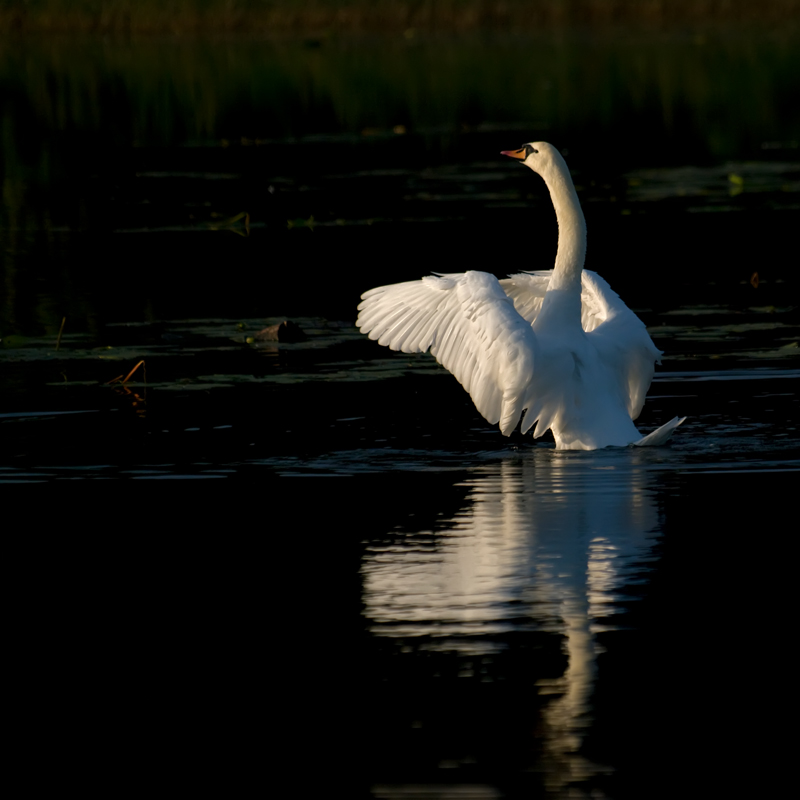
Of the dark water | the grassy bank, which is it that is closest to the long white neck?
the dark water

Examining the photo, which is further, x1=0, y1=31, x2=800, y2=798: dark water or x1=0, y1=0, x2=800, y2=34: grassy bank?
x1=0, y1=0, x2=800, y2=34: grassy bank

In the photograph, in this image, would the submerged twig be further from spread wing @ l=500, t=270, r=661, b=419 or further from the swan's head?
the swan's head

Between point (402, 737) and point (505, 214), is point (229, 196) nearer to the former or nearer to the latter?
point (505, 214)

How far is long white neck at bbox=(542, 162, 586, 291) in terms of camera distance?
411 inches

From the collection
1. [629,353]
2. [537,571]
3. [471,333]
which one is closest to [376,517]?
[537,571]

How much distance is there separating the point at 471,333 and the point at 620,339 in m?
0.94

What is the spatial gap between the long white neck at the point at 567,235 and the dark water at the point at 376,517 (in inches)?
38.7

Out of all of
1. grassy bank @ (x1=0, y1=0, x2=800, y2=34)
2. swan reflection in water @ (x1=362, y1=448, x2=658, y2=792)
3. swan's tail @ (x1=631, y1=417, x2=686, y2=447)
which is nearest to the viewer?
swan reflection in water @ (x1=362, y1=448, x2=658, y2=792)

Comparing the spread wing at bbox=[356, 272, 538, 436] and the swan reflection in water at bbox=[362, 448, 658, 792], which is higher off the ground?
the spread wing at bbox=[356, 272, 538, 436]

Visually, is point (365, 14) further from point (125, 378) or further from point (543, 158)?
point (543, 158)

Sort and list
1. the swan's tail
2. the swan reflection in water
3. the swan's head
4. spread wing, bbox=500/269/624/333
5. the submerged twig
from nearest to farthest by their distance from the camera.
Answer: the swan reflection in water
the swan's tail
the swan's head
spread wing, bbox=500/269/624/333
the submerged twig

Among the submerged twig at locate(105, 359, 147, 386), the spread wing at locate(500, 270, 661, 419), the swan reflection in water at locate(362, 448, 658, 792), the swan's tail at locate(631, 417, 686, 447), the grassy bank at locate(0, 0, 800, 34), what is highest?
the grassy bank at locate(0, 0, 800, 34)

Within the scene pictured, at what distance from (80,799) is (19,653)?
4.91 feet

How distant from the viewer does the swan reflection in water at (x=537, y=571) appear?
607cm
